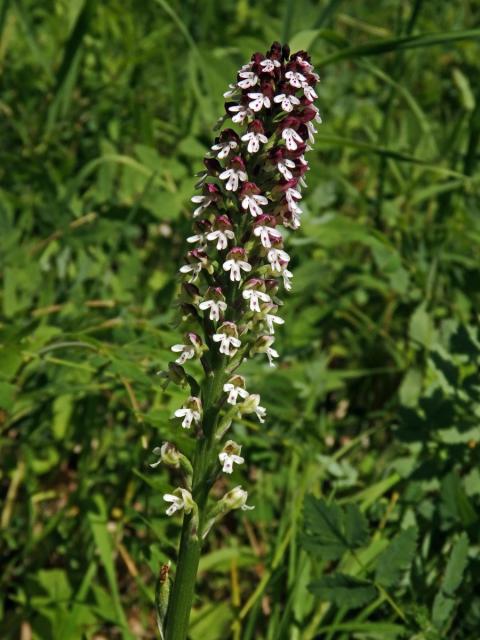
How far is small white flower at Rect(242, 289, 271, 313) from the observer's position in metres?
2.00

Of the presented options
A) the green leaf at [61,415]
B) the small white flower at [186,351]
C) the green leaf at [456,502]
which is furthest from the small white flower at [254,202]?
the green leaf at [61,415]

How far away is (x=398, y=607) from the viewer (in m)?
2.70

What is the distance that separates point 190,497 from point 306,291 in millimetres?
2050

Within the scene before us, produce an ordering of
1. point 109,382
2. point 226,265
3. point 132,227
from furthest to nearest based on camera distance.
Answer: point 132,227 < point 109,382 < point 226,265

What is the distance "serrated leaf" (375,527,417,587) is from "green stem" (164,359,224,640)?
73cm

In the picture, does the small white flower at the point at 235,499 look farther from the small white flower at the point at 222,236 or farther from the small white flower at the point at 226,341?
the small white flower at the point at 222,236

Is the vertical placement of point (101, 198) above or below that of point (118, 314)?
above

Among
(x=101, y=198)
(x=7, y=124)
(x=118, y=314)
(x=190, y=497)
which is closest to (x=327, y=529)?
(x=190, y=497)

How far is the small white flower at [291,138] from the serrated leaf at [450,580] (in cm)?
133

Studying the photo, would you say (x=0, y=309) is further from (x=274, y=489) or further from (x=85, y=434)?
(x=274, y=489)

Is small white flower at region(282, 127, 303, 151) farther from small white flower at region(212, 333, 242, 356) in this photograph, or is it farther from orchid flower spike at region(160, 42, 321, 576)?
small white flower at region(212, 333, 242, 356)

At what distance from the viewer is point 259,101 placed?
1.98 m

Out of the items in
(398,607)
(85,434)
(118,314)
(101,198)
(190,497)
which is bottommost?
(398,607)

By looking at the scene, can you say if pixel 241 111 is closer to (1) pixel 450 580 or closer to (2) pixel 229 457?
(2) pixel 229 457
